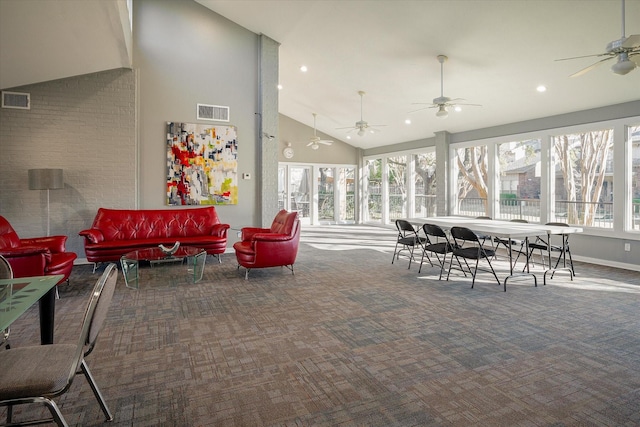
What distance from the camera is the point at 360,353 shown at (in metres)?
2.86

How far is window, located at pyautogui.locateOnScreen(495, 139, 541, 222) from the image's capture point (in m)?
7.54

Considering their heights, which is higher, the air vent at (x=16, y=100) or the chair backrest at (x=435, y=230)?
the air vent at (x=16, y=100)

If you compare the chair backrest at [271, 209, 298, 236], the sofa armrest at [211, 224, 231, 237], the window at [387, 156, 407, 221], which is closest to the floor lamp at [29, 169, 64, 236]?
the sofa armrest at [211, 224, 231, 237]

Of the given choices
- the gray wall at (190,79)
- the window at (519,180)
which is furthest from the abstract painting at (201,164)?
the window at (519,180)

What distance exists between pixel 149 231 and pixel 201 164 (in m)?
1.54

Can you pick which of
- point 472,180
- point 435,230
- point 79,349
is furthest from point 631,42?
point 472,180

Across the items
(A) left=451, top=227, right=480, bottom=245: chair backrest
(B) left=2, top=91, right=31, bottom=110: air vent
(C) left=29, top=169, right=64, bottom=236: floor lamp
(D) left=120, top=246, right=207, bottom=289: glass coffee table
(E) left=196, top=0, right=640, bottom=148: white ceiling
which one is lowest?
(D) left=120, top=246, right=207, bottom=289: glass coffee table

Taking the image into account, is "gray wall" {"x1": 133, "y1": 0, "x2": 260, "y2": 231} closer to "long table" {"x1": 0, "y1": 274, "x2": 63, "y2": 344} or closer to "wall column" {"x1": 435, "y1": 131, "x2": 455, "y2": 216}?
"wall column" {"x1": 435, "y1": 131, "x2": 455, "y2": 216}

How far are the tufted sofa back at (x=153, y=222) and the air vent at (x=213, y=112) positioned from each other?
5.50 ft

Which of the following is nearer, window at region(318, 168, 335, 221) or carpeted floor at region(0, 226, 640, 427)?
carpeted floor at region(0, 226, 640, 427)

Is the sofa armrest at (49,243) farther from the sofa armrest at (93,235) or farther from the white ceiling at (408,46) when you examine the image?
the white ceiling at (408,46)

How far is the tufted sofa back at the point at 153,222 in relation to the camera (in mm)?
6062

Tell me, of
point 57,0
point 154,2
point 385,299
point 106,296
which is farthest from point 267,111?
point 106,296

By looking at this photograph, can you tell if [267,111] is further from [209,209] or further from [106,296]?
[106,296]
